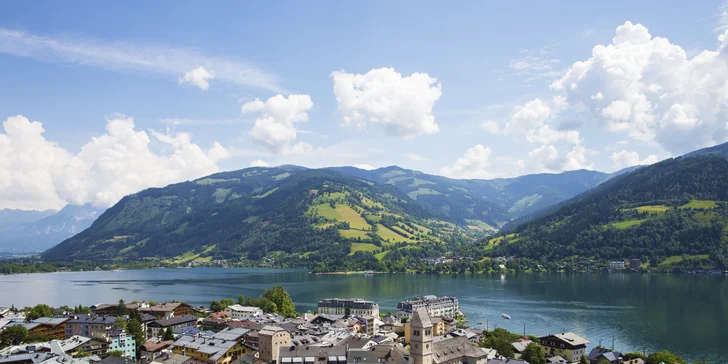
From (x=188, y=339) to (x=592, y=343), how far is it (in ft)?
152

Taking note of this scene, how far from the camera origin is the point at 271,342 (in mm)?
48781

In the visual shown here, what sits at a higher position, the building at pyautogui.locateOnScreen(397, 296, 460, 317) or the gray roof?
the gray roof

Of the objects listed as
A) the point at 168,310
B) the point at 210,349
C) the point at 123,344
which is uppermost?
the point at 168,310

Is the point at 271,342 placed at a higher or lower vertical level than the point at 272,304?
higher

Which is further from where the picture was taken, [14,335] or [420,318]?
[14,335]

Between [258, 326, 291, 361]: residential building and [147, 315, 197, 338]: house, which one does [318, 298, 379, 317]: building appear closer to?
[147, 315, 197, 338]: house

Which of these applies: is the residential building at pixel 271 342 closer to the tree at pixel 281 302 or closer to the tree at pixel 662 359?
the tree at pixel 281 302

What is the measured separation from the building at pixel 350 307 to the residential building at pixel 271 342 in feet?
100

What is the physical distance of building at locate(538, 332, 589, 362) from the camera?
55000mm

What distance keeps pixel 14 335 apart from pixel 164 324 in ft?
51.1

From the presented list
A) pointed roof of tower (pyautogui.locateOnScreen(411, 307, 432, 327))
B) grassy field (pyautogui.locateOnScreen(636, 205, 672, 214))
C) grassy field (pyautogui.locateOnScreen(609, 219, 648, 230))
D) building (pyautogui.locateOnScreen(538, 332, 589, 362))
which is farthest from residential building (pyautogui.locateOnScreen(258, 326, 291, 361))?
grassy field (pyautogui.locateOnScreen(636, 205, 672, 214))

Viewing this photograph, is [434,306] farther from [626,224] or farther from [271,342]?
[626,224]

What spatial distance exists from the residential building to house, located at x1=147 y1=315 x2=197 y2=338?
20.0 metres

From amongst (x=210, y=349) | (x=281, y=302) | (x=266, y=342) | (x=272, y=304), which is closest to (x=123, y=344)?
(x=210, y=349)
